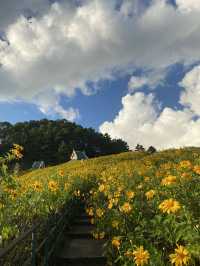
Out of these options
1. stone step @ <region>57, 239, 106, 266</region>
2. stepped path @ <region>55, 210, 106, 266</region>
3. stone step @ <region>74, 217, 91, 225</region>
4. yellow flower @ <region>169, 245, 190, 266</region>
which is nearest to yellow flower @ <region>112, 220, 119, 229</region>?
stone step @ <region>57, 239, 106, 266</region>

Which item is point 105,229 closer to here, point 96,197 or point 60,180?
point 96,197

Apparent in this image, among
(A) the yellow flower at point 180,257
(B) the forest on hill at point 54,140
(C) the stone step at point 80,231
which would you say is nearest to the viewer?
(A) the yellow flower at point 180,257

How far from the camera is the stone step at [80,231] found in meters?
9.39

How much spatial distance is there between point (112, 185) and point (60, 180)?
3434 mm

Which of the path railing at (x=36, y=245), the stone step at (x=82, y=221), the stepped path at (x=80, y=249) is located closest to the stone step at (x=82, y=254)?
the stepped path at (x=80, y=249)

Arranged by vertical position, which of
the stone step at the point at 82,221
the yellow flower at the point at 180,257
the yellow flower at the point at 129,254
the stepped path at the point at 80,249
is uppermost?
the stone step at the point at 82,221

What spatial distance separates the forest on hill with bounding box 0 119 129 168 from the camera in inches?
3971

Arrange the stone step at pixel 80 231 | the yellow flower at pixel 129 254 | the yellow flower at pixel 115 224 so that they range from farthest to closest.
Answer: the stone step at pixel 80 231 → the yellow flower at pixel 115 224 → the yellow flower at pixel 129 254

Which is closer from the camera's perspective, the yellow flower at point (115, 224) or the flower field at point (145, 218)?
the flower field at point (145, 218)

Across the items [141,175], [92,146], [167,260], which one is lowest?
[167,260]

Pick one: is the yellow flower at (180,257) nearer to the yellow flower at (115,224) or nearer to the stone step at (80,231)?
the yellow flower at (115,224)

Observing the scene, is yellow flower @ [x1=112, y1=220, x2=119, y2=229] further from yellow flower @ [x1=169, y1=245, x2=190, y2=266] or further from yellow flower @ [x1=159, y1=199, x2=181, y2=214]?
yellow flower @ [x1=169, y1=245, x2=190, y2=266]

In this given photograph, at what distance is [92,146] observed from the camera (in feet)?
360

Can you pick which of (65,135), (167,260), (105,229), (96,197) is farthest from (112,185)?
(65,135)
